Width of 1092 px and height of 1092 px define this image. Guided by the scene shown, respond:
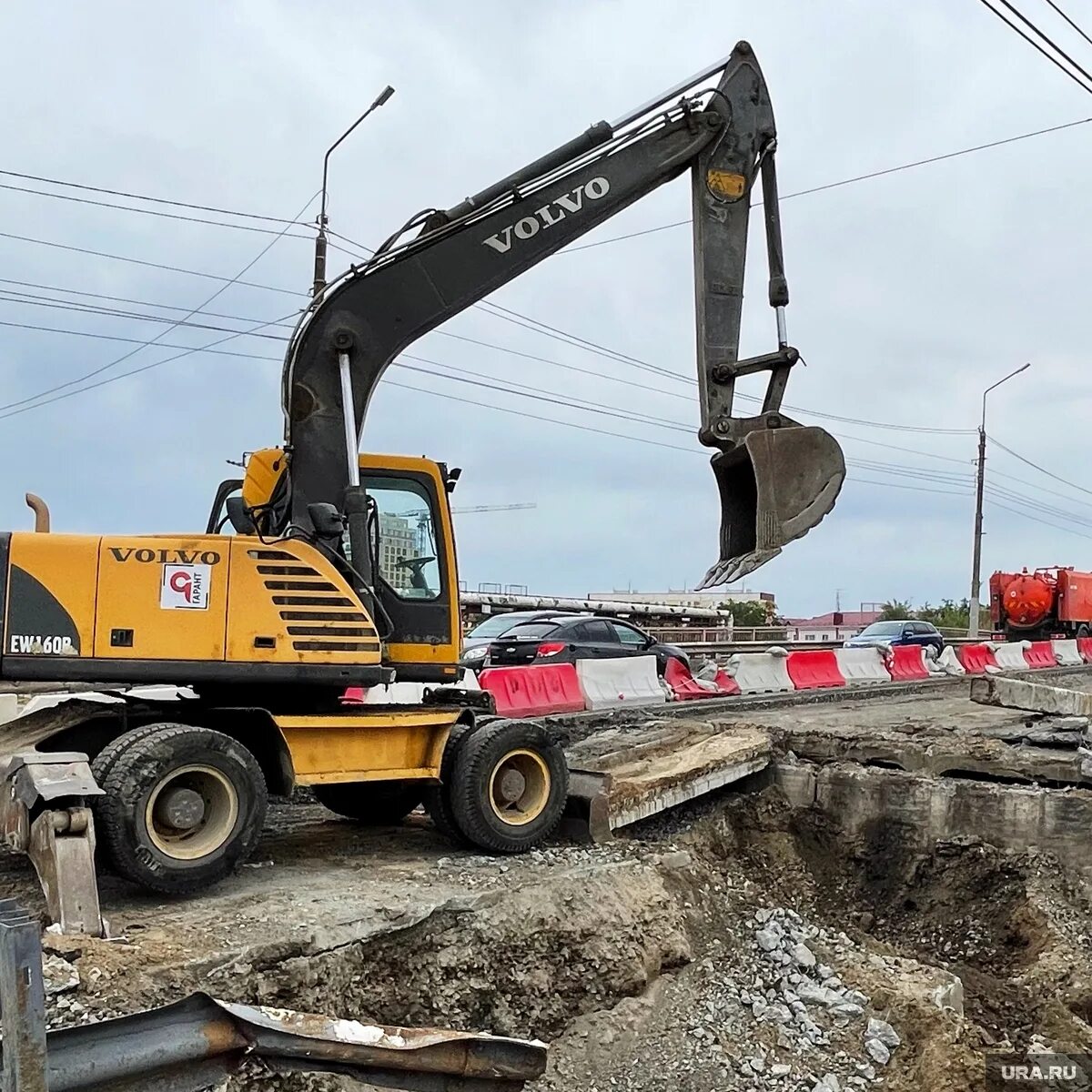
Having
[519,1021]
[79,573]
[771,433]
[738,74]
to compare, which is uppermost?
[738,74]

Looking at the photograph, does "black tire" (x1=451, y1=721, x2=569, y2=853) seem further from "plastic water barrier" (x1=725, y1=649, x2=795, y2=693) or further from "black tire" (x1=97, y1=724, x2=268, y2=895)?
"plastic water barrier" (x1=725, y1=649, x2=795, y2=693)

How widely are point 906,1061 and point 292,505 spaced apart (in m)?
5.20

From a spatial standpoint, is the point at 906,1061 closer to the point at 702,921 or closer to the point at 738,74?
the point at 702,921

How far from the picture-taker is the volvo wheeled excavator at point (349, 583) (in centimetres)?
614

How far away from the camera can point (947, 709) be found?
16.2 m

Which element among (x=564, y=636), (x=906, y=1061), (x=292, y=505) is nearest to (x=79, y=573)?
(x=292, y=505)

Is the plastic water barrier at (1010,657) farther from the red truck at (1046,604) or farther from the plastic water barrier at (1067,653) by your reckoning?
the red truck at (1046,604)

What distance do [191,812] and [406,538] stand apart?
2.32 metres

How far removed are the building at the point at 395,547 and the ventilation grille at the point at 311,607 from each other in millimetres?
601

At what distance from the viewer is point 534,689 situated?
49.4 ft

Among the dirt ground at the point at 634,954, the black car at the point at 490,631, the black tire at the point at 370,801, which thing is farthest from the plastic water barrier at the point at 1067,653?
the black tire at the point at 370,801

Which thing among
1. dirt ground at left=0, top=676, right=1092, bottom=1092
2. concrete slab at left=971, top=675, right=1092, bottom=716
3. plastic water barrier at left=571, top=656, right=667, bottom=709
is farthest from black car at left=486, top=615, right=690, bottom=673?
dirt ground at left=0, top=676, right=1092, bottom=1092

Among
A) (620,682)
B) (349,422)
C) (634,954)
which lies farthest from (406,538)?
(620,682)

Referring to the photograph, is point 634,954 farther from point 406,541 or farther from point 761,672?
point 761,672
